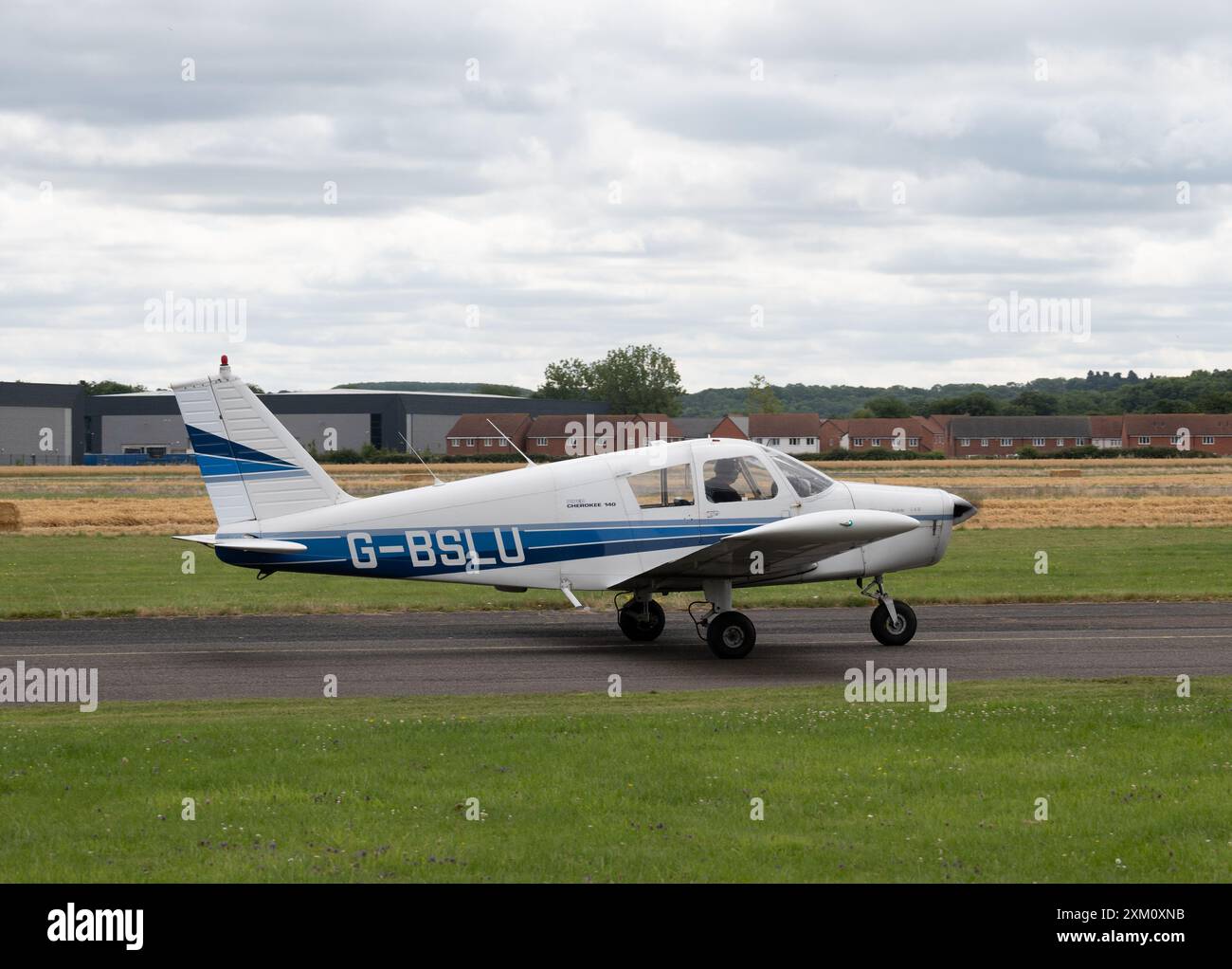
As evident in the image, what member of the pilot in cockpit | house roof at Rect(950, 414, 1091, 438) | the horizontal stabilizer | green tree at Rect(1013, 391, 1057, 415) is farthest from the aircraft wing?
green tree at Rect(1013, 391, 1057, 415)

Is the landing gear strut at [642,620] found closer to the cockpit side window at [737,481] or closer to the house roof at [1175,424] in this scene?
the cockpit side window at [737,481]

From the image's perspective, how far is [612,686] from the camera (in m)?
14.8

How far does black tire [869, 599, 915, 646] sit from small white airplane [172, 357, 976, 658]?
0.06 ft

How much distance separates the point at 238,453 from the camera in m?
17.8

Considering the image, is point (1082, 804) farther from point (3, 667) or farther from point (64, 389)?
point (64, 389)

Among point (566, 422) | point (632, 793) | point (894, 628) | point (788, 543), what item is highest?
point (566, 422)

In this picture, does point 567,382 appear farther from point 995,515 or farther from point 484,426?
point 995,515

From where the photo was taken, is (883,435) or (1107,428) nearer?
(883,435)

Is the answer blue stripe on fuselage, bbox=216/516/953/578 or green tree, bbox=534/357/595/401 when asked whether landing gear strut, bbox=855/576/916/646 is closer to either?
blue stripe on fuselage, bbox=216/516/953/578

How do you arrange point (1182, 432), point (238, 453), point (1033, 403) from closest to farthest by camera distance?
point (238, 453) → point (1182, 432) → point (1033, 403)

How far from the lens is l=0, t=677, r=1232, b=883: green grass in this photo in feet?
26.1

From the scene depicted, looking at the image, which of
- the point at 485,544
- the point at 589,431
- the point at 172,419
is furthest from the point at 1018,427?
the point at 485,544

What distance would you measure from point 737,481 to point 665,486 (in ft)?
3.16

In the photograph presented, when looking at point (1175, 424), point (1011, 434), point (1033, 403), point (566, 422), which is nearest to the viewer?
point (566, 422)
